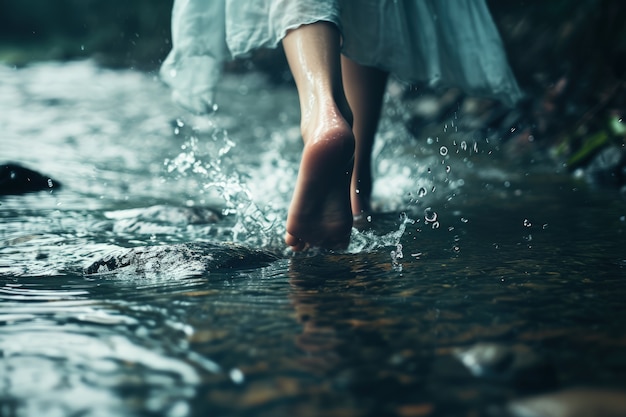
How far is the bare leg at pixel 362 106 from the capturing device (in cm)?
232

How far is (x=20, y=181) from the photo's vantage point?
2.82 metres

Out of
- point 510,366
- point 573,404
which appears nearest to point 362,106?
point 510,366

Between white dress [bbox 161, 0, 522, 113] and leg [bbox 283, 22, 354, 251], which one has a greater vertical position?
white dress [bbox 161, 0, 522, 113]

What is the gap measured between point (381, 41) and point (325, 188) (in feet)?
2.25

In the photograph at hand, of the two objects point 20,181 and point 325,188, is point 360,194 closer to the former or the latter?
point 325,188

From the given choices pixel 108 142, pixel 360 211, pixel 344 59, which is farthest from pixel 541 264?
pixel 108 142

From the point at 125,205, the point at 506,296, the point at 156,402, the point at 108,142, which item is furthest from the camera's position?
the point at 108,142

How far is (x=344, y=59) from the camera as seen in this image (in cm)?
232

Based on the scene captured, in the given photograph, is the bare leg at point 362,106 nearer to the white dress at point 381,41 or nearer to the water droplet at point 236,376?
the white dress at point 381,41

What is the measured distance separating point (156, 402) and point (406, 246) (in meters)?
1.07

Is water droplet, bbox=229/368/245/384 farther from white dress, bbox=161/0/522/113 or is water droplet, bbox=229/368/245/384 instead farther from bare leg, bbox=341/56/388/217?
bare leg, bbox=341/56/388/217

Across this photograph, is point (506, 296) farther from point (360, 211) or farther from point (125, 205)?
point (125, 205)

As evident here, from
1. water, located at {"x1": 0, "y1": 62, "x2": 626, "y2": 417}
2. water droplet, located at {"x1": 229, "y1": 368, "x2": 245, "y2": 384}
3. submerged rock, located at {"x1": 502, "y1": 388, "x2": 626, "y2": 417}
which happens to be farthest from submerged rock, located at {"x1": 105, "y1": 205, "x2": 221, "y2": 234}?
submerged rock, located at {"x1": 502, "y1": 388, "x2": 626, "y2": 417}

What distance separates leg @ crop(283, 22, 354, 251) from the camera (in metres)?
1.56
